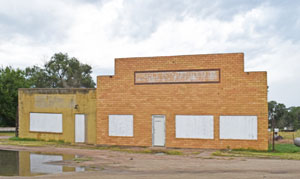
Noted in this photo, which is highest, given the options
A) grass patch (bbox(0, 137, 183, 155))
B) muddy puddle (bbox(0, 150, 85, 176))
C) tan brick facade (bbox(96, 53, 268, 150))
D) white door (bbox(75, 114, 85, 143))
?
tan brick facade (bbox(96, 53, 268, 150))

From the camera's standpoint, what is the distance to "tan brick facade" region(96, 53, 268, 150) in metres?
20.1

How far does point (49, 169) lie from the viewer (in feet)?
45.3

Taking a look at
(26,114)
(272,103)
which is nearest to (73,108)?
(26,114)

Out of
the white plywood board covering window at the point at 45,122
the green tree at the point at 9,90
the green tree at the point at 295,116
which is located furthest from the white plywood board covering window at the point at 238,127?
the green tree at the point at 295,116

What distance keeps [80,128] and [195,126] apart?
817 cm

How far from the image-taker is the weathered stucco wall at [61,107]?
23.7 meters

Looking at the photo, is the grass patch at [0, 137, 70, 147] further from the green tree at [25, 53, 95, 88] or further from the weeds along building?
the green tree at [25, 53, 95, 88]

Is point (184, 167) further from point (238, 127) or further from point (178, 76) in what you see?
point (178, 76)

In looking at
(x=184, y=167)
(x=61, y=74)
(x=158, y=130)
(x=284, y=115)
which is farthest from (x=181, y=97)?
(x=61, y=74)

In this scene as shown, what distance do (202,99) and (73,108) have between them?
921 centimetres

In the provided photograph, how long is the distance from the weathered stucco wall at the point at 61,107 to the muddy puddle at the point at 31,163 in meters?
5.19

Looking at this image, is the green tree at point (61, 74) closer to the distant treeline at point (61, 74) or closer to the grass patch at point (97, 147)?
the distant treeline at point (61, 74)

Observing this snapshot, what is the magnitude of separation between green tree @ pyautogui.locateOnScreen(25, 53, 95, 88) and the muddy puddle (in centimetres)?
3738

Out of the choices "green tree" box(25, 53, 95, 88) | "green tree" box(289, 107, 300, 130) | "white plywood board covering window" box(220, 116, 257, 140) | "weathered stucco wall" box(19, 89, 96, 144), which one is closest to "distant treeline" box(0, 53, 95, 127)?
"green tree" box(25, 53, 95, 88)
